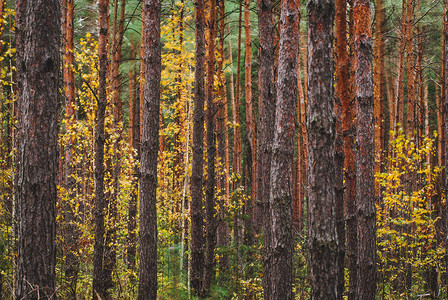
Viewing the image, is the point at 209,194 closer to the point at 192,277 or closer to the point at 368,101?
the point at 192,277

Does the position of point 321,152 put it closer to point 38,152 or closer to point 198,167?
point 38,152

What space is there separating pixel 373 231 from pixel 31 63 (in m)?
5.66

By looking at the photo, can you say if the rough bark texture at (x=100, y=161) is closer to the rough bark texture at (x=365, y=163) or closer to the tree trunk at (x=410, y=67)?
the rough bark texture at (x=365, y=163)

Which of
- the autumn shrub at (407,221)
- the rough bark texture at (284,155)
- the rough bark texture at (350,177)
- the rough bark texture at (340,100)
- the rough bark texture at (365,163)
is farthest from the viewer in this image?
the autumn shrub at (407,221)

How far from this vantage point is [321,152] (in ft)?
12.2

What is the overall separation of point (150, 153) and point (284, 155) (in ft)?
8.50

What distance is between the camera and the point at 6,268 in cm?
638

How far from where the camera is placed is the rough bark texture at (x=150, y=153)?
6250 millimetres

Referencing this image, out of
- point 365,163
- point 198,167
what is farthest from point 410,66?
point 198,167

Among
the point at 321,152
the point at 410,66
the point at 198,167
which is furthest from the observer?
the point at 410,66

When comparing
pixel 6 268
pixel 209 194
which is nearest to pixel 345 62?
pixel 209 194

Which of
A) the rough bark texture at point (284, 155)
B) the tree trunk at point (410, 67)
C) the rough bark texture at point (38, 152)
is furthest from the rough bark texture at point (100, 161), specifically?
the tree trunk at point (410, 67)

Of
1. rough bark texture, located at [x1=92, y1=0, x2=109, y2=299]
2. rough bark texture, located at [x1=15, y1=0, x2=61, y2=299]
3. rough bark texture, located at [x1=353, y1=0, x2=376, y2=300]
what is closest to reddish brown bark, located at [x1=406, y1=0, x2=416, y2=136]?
rough bark texture, located at [x1=353, y1=0, x2=376, y2=300]

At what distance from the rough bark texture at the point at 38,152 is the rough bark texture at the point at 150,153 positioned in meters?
2.43
